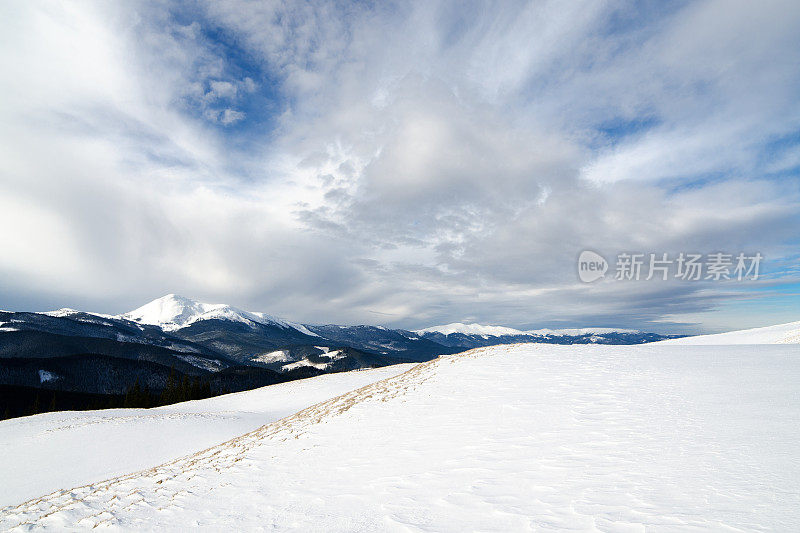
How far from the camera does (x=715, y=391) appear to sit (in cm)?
1277

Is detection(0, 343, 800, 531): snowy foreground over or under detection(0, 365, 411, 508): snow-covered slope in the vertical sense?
over

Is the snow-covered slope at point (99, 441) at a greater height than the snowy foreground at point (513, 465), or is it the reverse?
the snowy foreground at point (513, 465)

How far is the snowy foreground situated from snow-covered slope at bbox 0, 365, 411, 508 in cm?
165

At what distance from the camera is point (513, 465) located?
848 centimetres

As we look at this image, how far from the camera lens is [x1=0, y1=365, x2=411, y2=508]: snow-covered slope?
734 inches

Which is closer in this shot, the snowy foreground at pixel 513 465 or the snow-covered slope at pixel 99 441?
the snowy foreground at pixel 513 465

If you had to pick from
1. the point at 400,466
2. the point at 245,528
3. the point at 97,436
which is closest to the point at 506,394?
the point at 400,466

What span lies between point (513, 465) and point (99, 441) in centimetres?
2840

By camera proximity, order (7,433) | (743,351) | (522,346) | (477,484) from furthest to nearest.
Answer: (7,433) → (522,346) → (743,351) → (477,484)

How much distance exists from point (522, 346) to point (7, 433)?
129 ft

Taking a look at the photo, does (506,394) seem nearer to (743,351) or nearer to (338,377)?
(743,351)

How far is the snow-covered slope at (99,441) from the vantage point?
1864cm

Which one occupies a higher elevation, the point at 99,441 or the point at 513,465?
the point at 513,465

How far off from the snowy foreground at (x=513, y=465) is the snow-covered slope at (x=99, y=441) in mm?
1647
